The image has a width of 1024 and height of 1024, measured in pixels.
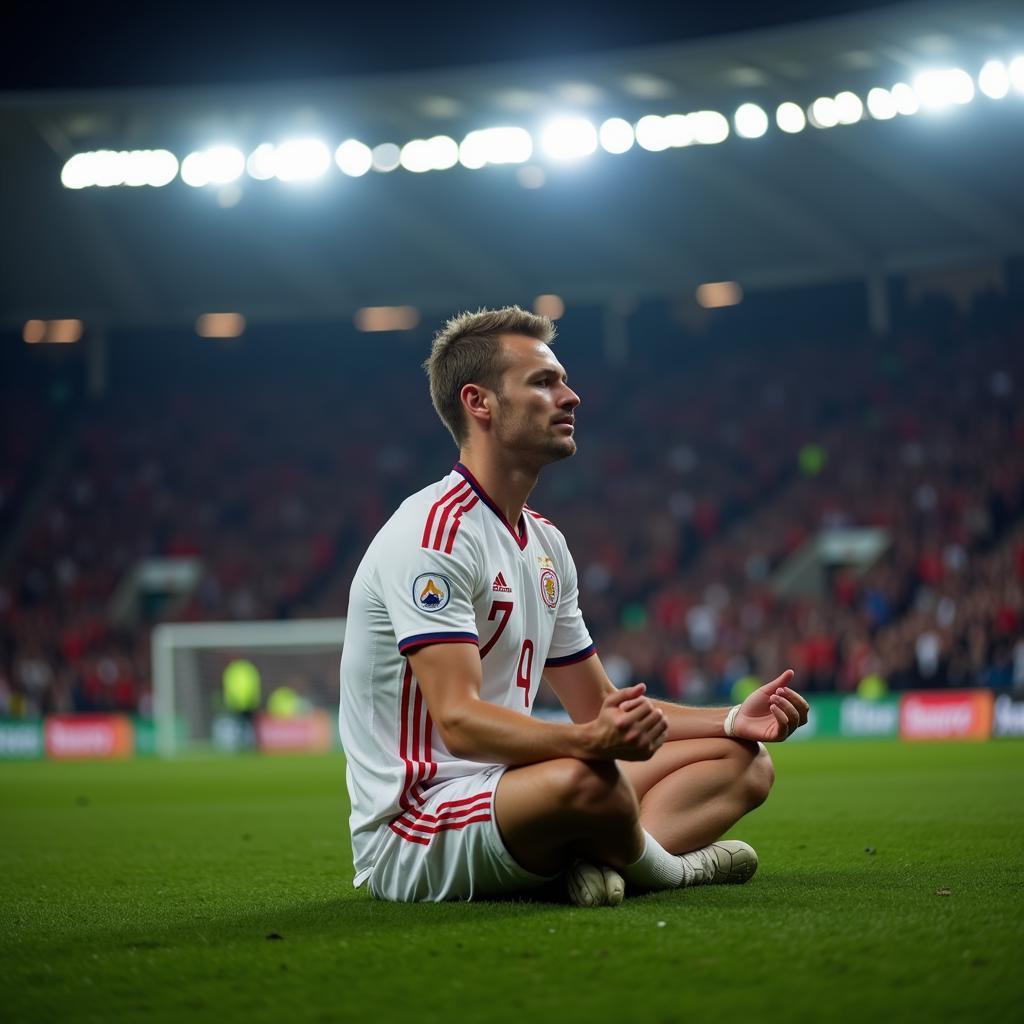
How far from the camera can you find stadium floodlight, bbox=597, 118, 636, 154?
2567cm

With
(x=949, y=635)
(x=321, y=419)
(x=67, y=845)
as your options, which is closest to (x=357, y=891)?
(x=67, y=845)

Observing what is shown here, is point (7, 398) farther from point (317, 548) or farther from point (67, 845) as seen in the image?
point (67, 845)

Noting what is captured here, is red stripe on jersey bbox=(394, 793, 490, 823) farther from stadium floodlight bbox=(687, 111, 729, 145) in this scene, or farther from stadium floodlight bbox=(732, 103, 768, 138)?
stadium floodlight bbox=(687, 111, 729, 145)

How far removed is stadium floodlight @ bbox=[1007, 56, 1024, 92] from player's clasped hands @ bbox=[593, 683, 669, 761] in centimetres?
2138

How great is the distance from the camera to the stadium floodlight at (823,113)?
2400 cm

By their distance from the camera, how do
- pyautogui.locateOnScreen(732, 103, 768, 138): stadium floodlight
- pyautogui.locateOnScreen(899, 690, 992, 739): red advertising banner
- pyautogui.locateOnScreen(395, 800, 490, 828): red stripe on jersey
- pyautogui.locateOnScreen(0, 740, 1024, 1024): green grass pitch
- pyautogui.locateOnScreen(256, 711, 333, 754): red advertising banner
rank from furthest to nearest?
pyautogui.locateOnScreen(732, 103, 768, 138): stadium floodlight → pyautogui.locateOnScreen(256, 711, 333, 754): red advertising banner → pyautogui.locateOnScreen(899, 690, 992, 739): red advertising banner → pyautogui.locateOnScreen(395, 800, 490, 828): red stripe on jersey → pyautogui.locateOnScreen(0, 740, 1024, 1024): green grass pitch

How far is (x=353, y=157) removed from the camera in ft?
88.4

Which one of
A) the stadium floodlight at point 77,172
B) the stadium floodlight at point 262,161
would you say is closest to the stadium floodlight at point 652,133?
the stadium floodlight at point 262,161

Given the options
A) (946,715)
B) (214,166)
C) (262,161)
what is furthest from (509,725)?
(214,166)

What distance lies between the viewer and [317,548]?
29.9 metres

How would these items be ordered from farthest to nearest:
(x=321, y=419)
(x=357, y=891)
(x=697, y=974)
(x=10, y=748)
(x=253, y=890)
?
1. (x=321, y=419)
2. (x=10, y=748)
3. (x=253, y=890)
4. (x=357, y=891)
5. (x=697, y=974)

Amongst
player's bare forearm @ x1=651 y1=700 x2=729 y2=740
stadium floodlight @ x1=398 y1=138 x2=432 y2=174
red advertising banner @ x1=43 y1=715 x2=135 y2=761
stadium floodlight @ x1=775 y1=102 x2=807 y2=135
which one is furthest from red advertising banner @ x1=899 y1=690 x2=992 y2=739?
player's bare forearm @ x1=651 y1=700 x2=729 y2=740

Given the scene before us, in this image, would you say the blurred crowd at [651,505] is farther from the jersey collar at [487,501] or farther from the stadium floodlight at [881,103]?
the jersey collar at [487,501]

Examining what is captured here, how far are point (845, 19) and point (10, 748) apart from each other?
1772 centimetres
